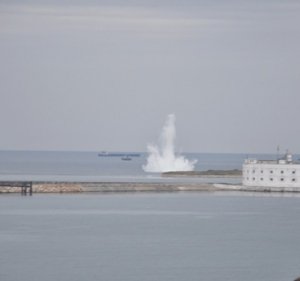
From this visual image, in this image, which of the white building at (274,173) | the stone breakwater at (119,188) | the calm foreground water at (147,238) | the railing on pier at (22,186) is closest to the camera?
the calm foreground water at (147,238)

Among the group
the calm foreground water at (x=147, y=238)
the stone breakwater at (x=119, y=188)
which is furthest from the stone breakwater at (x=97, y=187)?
the calm foreground water at (x=147, y=238)

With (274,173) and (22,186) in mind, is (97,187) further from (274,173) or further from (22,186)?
(274,173)

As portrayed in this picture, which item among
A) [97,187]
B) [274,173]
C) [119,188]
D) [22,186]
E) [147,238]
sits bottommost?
[147,238]

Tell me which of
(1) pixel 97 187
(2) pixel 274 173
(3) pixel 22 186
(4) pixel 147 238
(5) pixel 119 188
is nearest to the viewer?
(4) pixel 147 238

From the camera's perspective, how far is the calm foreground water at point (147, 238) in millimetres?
59844

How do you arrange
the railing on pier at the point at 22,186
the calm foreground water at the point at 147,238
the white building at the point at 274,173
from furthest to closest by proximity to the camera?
the white building at the point at 274,173, the railing on pier at the point at 22,186, the calm foreground water at the point at 147,238

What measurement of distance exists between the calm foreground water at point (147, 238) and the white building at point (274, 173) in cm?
351

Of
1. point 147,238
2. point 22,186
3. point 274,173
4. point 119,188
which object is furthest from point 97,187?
point 147,238

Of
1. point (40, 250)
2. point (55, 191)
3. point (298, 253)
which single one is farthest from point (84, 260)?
point (55, 191)

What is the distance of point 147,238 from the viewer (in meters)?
74.1

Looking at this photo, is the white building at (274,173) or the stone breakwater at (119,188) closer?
the stone breakwater at (119,188)

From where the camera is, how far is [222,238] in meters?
74.9

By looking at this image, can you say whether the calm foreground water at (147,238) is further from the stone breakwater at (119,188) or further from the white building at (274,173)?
the white building at (274,173)

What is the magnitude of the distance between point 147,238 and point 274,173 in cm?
4041
